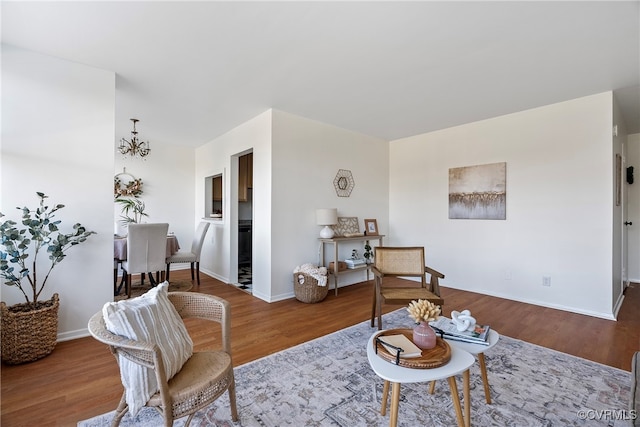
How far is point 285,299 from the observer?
151 inches

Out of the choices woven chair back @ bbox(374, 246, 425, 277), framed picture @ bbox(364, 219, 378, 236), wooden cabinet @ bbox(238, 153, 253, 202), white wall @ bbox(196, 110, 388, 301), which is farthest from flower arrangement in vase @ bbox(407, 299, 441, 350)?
wooden cabinet @ bbox(238, 153, 253, 202)

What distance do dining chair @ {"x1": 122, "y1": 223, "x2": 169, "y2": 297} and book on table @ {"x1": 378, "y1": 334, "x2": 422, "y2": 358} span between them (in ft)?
10.7

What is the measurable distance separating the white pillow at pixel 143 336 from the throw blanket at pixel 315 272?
2.30 m

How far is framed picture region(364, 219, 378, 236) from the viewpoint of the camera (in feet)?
15.8

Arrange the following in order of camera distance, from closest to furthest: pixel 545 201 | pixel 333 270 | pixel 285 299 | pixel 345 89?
pixel 345 89
pixel 545 201
pixel 285 299
pixel 333 270

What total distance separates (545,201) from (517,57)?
1.99 meters

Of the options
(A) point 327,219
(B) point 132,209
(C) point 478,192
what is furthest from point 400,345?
(B) point 132,209

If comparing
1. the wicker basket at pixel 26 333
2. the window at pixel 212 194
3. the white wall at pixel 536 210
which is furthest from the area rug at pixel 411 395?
the window at pixel 212 194

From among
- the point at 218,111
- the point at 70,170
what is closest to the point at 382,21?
the point at 218,111

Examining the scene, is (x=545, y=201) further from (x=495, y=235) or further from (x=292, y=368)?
(x=292, y=368)

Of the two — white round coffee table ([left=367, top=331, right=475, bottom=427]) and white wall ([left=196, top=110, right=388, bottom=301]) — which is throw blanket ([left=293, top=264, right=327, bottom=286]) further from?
white round coffee table ([left=367, top=331, right=475, bottom=427])

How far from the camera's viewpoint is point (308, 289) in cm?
363

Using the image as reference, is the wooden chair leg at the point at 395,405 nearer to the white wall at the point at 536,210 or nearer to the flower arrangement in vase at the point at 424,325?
the flower arrangement in vase at the point at 424,325

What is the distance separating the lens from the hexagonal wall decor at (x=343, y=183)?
14.7 ft
